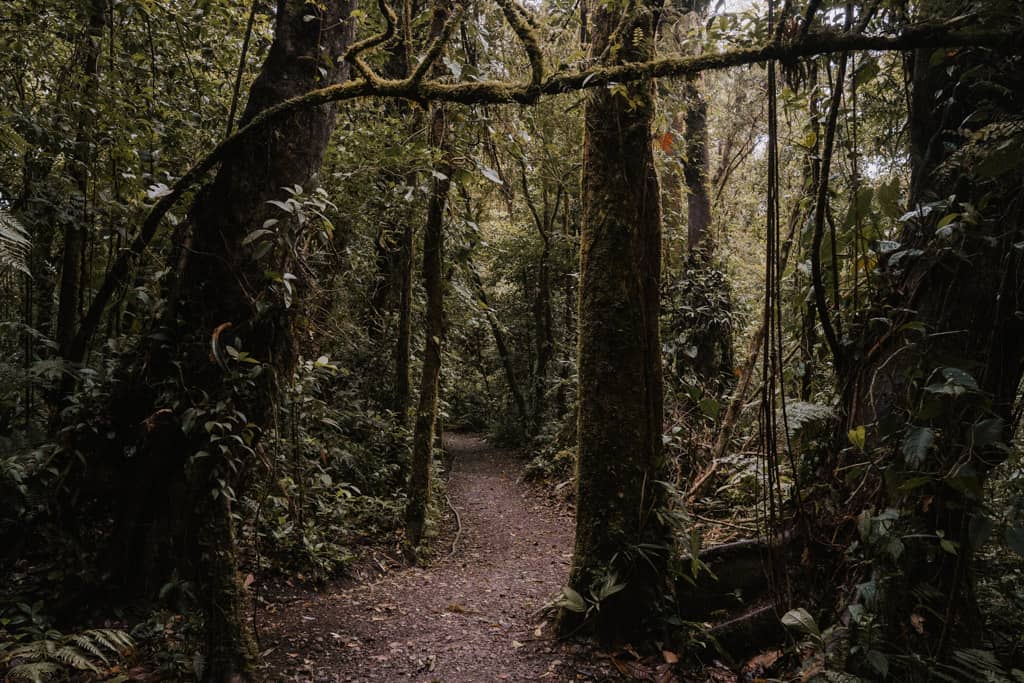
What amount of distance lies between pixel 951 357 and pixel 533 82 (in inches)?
98.6

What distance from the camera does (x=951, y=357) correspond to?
107 inches

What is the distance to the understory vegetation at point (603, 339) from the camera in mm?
2721

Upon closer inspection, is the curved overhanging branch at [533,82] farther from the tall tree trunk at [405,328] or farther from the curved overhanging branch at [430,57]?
the tall tree trunk at [405,328]

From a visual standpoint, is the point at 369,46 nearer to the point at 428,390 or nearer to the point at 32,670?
the point at 32,670

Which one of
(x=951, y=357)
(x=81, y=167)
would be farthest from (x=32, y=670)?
(x=951, y=357)

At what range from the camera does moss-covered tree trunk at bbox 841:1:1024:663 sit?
2.57 metres

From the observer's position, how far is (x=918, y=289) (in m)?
3.15

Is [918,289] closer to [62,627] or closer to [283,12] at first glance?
[283,12]

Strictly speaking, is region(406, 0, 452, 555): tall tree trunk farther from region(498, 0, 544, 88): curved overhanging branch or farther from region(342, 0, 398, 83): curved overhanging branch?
region(498, 0, 544, 88): curved overhanging branch

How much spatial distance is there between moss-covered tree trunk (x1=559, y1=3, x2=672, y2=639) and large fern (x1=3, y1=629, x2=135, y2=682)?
2.70m

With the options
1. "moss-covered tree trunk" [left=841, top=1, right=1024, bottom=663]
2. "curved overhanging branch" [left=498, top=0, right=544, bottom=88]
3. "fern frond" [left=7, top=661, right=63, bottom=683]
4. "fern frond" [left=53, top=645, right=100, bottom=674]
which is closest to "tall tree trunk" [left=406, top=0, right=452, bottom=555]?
"curved overhanging branch" [left=498, top=0, right=544, bottom=88]

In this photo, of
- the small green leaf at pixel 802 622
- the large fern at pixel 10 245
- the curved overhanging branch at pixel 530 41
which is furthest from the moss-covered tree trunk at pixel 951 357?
the large fern at pixel 10 245

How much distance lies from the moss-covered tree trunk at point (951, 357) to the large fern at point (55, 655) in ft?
12.9

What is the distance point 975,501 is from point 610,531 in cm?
200
